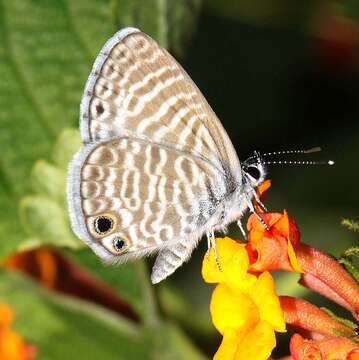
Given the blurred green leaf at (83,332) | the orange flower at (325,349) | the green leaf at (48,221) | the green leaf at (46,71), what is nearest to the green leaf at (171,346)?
the blurred green leaf at (83,332)

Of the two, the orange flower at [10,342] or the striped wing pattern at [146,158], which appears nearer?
the striped wing pattern at [146,158]

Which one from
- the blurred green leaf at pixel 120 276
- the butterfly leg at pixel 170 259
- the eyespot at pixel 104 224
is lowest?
the blurred green leaf at pixel 120 276

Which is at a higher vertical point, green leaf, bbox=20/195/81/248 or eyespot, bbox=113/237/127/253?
eyespot, bbox=113/237/127/253

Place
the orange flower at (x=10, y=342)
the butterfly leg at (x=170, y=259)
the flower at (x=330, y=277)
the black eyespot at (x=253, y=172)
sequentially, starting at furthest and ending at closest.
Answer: the orange flower at (x=10, y=342) → the black eyespot at (x=253, y=172) → the butterfly leg at (x=170, y=259) → the flower at (x=330, y=277)

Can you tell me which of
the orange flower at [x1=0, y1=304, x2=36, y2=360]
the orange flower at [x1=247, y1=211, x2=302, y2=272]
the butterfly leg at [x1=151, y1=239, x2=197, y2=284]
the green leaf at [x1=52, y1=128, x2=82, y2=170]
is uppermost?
the orange flower at [x1=247, y1=211, x2=302, y2=272]

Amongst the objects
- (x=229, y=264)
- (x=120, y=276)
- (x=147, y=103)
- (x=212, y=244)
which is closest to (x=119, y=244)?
(x=212, y=244)

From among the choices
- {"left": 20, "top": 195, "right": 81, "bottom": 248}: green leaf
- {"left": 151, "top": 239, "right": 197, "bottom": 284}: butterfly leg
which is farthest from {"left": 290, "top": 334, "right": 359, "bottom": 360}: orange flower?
{"left": 20, "top": 195, "right": 81, "bottom": 248}: green leaf

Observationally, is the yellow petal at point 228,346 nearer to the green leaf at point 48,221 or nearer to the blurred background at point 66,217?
the blurred background at point 66,217

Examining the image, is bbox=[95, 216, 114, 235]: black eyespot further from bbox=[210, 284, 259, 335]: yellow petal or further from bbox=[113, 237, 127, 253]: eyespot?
bbox=[210, 284, 259, 335]: yellow petal
